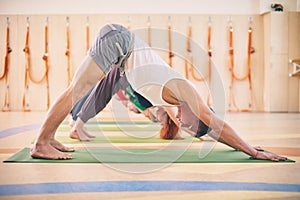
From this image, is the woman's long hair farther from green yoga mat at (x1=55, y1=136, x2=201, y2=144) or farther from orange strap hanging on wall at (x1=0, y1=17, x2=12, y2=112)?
orange strap hanging on wall at (x1=0, y1=17, x2=12, y2=112)

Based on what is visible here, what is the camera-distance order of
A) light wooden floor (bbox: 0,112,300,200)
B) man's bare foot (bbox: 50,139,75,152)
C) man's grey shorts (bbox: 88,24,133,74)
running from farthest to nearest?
man's bare foot (bbox: 50,139,75,152) < man's grey shorts (bbox: 88,24,133,74) < light wooden floor (bbox: 0,112,300,200)

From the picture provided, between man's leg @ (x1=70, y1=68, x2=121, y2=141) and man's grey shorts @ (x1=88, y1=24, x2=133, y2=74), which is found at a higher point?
man's grey shorts @ (x1=88, y1=24, x2=133, y2=74)

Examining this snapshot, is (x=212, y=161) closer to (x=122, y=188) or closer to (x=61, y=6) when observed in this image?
(x=122, y=188)

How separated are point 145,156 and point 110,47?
0.80 metres

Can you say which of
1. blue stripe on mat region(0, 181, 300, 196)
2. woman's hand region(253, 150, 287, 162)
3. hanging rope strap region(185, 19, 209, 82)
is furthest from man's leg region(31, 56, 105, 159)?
hanging rope strap region(185, 19, 209, 82)

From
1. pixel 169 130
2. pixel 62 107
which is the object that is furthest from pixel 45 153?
pixel 169 130

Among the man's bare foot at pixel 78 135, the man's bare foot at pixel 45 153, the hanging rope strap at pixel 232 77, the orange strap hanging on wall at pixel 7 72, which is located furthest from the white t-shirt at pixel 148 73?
the orange strap hanging on wall at pixel 7 72

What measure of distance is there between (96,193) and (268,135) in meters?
2.91

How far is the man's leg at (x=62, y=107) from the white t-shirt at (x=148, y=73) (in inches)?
8.5

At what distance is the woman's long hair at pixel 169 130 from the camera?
3586 mm

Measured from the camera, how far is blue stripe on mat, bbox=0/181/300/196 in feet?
6.15

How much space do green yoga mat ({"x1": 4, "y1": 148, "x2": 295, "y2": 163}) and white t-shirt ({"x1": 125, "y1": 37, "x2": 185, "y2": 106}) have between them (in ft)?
1.29

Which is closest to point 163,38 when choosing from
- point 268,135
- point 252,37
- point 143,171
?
point 252,37

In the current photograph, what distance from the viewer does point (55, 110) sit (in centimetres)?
265
